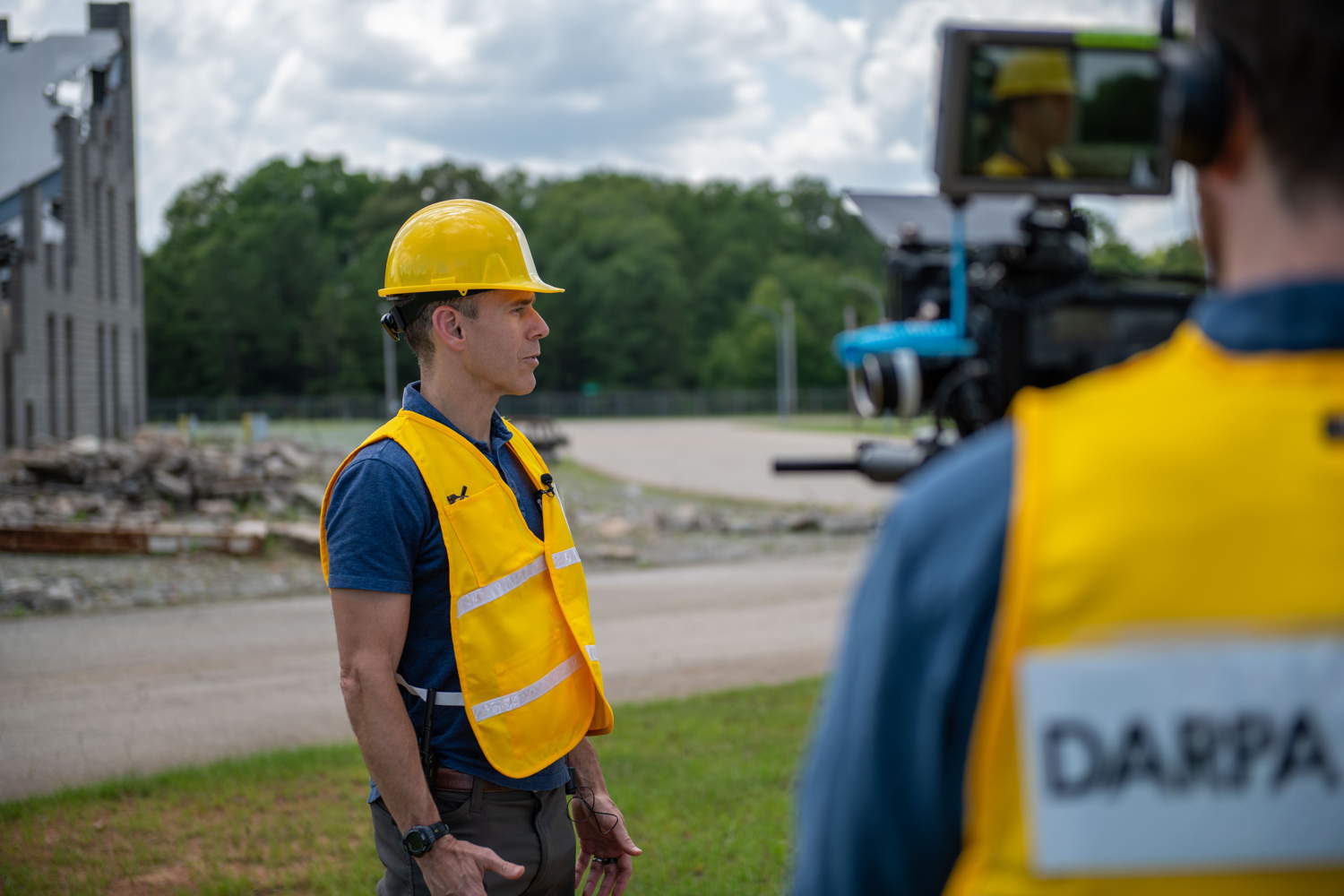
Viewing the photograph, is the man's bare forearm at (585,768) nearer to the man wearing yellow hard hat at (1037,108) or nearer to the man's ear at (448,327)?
the man's ear at (448,327)

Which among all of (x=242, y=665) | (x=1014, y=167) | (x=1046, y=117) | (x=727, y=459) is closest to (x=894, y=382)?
(x=1014, y=167)

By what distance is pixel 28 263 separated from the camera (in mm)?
28828

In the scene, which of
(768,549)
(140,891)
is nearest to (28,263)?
(768,549)

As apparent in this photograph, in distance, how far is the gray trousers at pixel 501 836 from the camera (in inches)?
108

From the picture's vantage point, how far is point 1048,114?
210 centimetres

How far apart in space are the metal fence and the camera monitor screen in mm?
80429

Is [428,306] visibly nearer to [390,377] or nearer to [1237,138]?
[1237,138]

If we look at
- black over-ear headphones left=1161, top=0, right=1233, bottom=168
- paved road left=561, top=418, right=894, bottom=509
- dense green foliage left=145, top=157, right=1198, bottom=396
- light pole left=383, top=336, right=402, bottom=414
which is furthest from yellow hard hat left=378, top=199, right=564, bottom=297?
dense green foliage left=145, top=157, right=1198, bottom=396

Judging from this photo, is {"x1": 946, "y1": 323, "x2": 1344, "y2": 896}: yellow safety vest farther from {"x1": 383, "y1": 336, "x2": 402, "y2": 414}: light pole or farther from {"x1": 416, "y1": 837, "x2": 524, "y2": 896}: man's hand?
{"x1": 383, "y1": 336, "x2": 402, "y2": 414}: light pole

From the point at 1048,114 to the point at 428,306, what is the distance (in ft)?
5.07

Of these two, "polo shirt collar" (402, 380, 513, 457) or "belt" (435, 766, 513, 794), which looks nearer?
"belt" (435, 766, 513, 794)

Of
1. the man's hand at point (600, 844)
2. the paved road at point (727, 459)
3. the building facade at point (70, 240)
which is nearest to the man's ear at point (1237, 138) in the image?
the man's hand at point (600, 844)

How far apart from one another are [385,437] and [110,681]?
7.40 meters

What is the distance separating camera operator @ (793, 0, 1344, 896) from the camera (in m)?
0.98
